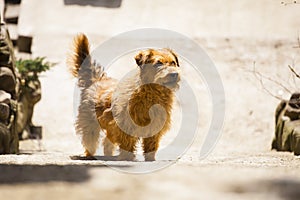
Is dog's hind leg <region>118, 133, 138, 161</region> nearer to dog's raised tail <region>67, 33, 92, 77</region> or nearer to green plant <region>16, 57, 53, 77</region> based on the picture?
dog's raised tail <region>67, 33, 92, 77</region>

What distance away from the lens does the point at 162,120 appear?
5.64 m

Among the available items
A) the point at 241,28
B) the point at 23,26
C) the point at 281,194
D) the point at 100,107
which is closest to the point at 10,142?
the point at 100,107

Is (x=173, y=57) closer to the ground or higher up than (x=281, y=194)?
higher up

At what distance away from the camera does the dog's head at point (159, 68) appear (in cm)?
550

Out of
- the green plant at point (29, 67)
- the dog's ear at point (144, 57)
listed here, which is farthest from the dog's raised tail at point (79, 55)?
the green plant at point (29, 67)

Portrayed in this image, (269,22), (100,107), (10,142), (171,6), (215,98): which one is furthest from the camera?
(171,6)

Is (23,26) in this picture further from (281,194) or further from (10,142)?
(281,194)

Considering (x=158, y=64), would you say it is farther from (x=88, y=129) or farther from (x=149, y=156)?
(x=88, y=129)

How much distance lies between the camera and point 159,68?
553 centimetres

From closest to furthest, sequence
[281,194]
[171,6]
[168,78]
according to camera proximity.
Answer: [281,194]
[168,78]
[171,6]

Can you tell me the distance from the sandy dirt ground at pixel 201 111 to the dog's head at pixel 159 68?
83cm

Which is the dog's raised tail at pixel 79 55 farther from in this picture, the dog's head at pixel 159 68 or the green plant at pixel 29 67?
the green plant at pixel 29 67

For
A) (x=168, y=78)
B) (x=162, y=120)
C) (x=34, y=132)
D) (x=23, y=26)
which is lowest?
(x=34, y=132)

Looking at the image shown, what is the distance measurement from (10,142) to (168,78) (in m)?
3.12
